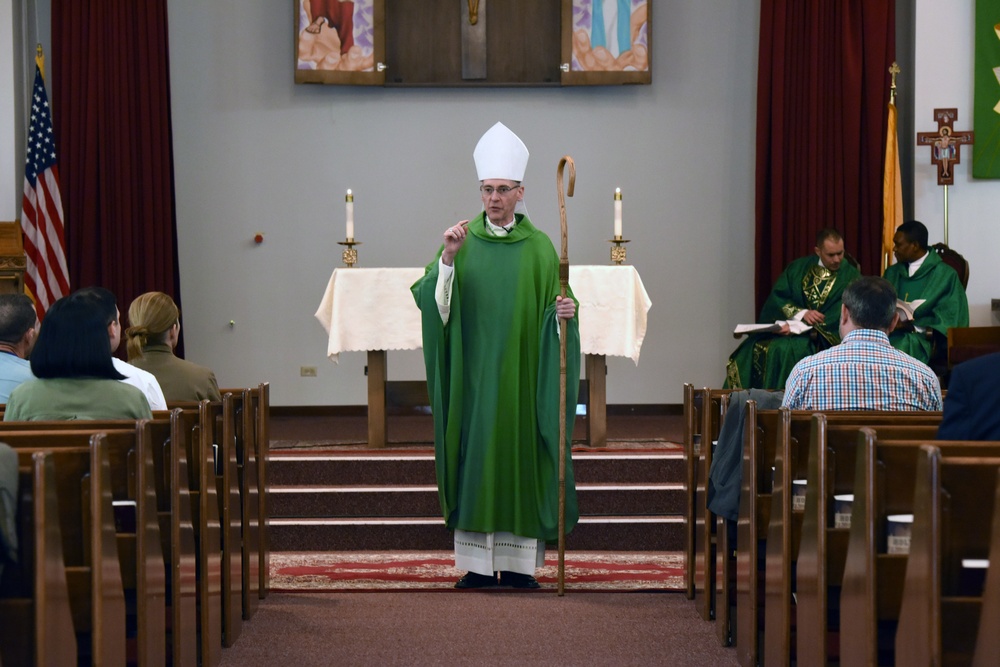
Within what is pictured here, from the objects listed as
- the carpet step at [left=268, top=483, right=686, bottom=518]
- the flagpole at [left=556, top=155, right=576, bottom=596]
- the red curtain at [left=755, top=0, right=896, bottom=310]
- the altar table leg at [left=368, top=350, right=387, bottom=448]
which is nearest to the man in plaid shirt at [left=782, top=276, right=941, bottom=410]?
the flagpole at [left=556, top=155, right=576, bottom=596]

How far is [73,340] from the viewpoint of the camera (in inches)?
132

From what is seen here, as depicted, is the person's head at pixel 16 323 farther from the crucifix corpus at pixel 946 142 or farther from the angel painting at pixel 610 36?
the crucifix corpus at pixel 946 142

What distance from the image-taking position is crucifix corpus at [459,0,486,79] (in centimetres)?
823

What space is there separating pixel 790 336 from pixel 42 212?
475cm

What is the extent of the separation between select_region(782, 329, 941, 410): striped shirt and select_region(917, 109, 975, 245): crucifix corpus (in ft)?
14.7

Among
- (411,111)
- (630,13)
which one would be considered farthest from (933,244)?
(411,111)

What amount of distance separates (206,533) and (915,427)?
6.89ft

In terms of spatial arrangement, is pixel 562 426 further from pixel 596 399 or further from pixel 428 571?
pixel 596 399

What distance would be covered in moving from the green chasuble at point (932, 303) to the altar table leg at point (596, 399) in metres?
1.76

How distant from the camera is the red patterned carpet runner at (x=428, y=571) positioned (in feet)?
16.0

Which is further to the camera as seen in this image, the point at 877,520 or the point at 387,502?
the point at 387,502

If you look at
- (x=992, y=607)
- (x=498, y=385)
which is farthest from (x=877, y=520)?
(x=498, y=385)

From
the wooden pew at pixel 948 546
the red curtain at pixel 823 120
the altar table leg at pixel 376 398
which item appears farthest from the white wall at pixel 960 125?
the wooden pew at pixel 948 546

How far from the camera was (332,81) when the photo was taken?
8.12m
